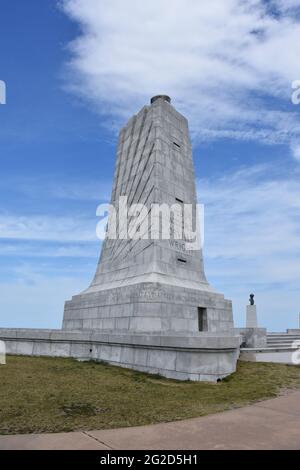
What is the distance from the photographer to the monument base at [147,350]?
924cm

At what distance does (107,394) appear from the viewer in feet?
23.7

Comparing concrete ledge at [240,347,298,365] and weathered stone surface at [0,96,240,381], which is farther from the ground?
weathered stone surface at [0,96,240,381]

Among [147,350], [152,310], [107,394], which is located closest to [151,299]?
[152,310]

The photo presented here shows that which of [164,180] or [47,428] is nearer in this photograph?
[47,428]

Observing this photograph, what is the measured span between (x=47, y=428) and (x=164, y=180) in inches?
558

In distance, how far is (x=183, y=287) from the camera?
15.9 meters

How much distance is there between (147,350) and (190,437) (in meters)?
6.05

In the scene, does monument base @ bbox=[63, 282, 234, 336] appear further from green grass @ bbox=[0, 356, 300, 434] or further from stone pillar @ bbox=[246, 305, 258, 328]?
stone pillar @ bbox=[246, 305, 258, 328]

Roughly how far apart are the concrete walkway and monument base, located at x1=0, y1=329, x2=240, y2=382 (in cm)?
367

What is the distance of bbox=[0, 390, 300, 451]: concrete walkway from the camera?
4.22 metres

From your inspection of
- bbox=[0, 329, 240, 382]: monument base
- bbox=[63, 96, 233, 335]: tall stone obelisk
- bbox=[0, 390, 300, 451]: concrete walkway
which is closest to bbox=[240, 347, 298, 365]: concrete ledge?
bbox=[63, 96, 233, 335]: tall stone obelisk

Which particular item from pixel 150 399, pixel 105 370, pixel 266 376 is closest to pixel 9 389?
pixel 150 399

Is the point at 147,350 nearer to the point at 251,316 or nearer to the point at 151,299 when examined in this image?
the point at 151,299

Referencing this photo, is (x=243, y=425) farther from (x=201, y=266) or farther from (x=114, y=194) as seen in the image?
(x=114, y=194)
